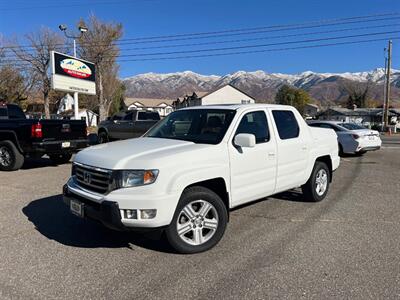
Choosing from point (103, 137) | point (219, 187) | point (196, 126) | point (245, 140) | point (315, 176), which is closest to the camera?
point (245, 140)

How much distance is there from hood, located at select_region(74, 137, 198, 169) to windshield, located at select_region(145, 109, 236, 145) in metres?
0.27

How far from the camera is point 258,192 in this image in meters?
5.19

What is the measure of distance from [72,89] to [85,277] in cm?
1920

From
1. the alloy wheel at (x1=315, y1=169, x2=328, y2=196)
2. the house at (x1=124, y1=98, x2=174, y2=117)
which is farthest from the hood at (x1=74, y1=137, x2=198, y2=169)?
the house at (x1=124, y1=98, x2=174, y2=117)

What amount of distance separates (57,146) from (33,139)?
0.64 m

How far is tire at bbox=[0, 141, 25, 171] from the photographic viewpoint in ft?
33.4

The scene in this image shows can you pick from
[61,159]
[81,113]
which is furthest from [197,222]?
[81,113]

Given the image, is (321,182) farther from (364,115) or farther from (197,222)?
(364,115)

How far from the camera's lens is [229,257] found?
4.29 meters

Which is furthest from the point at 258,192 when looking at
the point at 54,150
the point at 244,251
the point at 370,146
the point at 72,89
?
the point at 72,89

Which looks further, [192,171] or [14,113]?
[14,113]

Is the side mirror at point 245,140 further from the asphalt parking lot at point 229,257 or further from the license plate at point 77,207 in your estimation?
the license plate at point 77,207

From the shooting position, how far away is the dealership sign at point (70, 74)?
19859mm

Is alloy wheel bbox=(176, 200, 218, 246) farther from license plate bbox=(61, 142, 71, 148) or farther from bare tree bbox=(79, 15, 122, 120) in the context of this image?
bare tree bbox=(79, 15, 122, 120)
